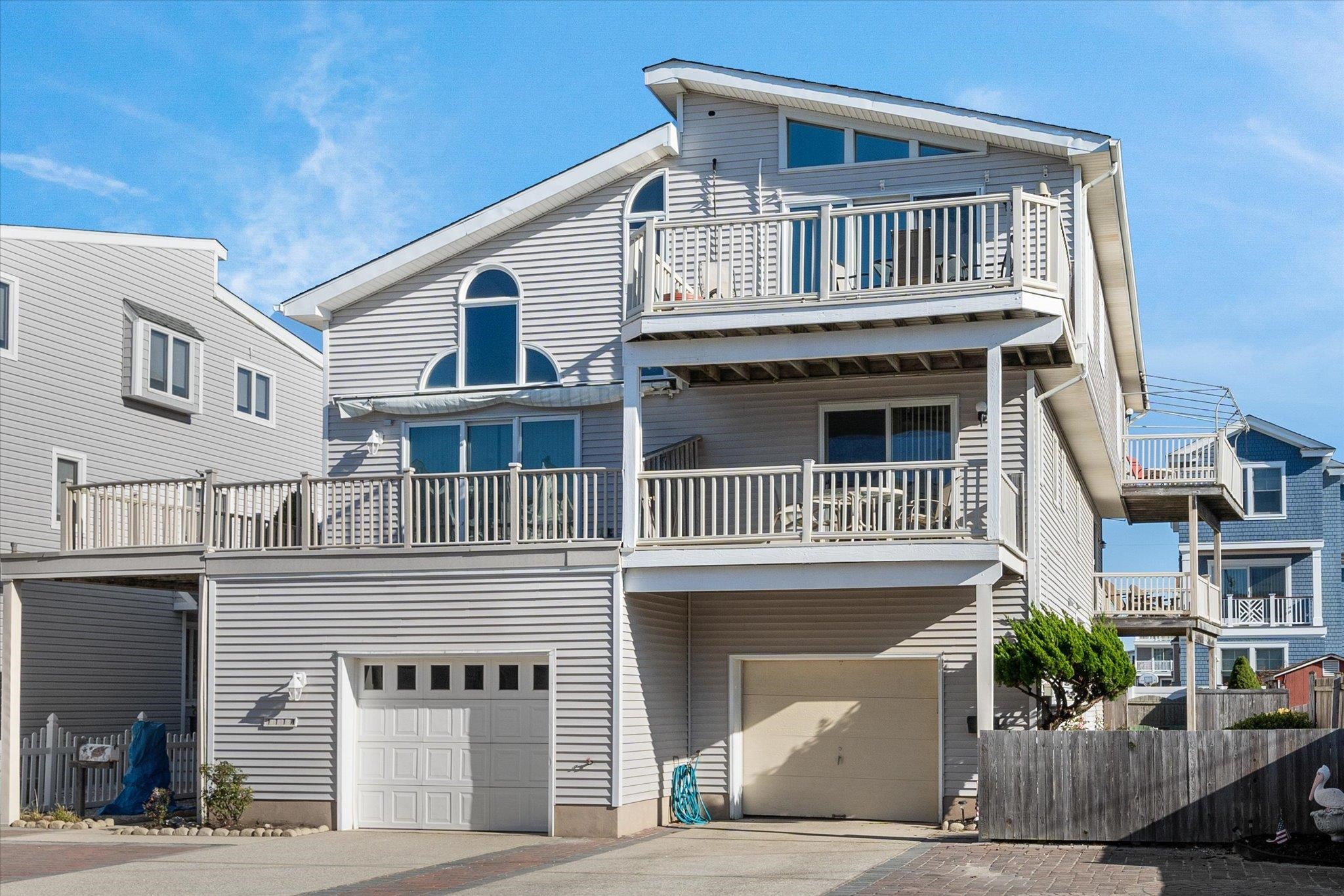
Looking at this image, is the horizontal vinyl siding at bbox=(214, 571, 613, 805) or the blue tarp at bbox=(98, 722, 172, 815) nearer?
the horizontal vinyl siding at bbox=(214, 571, 613, 805)

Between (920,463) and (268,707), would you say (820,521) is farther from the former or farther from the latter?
(268,707)

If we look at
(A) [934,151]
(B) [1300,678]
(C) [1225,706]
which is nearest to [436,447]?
(A) [934,151]

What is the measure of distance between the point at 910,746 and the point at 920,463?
4511mm

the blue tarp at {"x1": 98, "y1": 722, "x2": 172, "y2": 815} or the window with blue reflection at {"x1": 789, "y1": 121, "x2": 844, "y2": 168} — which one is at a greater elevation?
the window with blue reflection at {"x1": 789, "y1": 121, "x2": 844, "y2": 168}

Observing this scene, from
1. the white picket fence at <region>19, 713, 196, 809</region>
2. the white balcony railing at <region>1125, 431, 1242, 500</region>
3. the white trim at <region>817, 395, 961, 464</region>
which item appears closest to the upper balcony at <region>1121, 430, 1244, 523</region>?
the white balcony railing at <region>1125, 431, 1242, 500</region>

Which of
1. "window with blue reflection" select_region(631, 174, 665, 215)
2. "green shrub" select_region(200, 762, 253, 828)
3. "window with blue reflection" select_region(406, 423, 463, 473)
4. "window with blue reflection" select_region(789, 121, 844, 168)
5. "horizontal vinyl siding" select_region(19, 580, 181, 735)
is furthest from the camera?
"horizontal vinyl siding" select_region(19, 580, 181, 735)

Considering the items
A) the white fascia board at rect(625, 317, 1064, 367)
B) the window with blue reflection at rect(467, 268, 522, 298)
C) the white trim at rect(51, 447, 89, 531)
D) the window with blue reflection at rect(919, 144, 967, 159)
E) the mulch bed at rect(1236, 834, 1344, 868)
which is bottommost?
the mulch bed at rect(1236, 834, 1344, 868)

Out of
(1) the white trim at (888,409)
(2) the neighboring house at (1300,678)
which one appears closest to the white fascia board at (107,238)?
(1) the white trim at (888,409)

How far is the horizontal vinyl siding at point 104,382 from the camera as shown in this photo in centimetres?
2411

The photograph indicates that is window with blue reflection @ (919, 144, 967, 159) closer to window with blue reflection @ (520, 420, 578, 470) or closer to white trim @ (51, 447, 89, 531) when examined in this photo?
window with blue reflection @ (520, 420, 578, 470)

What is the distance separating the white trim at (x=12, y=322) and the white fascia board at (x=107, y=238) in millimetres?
642

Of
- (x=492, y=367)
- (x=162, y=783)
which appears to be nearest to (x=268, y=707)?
(x=162, y=783)

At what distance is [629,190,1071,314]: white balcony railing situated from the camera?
17.2m

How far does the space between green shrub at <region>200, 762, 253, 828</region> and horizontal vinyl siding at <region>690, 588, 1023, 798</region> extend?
5625 millimetres
